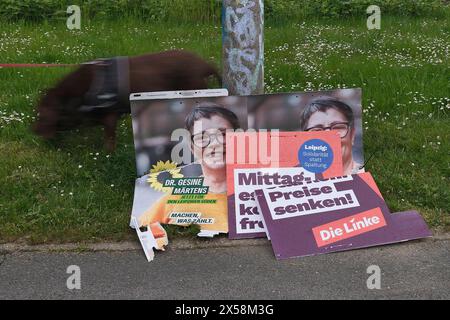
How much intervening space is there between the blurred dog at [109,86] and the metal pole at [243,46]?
A: 0.46 metres

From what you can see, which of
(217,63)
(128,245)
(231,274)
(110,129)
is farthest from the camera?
(217,63)

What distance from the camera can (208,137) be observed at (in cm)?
440

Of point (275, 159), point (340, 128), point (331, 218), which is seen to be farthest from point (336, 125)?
point (331, 218)

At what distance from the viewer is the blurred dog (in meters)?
4.79

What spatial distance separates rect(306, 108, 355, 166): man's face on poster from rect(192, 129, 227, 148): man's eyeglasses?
65 centimetres

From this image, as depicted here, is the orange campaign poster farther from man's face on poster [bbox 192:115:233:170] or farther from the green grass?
the green grass

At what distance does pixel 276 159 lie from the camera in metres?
4.29

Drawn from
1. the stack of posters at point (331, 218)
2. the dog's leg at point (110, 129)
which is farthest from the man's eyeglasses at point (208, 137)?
the dog's leg at point (110, 129)

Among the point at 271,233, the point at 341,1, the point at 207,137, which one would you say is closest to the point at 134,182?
the point at 207,137

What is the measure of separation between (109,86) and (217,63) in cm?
224

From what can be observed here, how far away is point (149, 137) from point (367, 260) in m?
1.85

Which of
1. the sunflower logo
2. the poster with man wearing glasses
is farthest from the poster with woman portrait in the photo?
the sunflower logo

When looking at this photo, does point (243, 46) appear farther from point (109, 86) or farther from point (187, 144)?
point (109, 86)

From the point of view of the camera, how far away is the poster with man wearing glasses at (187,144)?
426 cm
